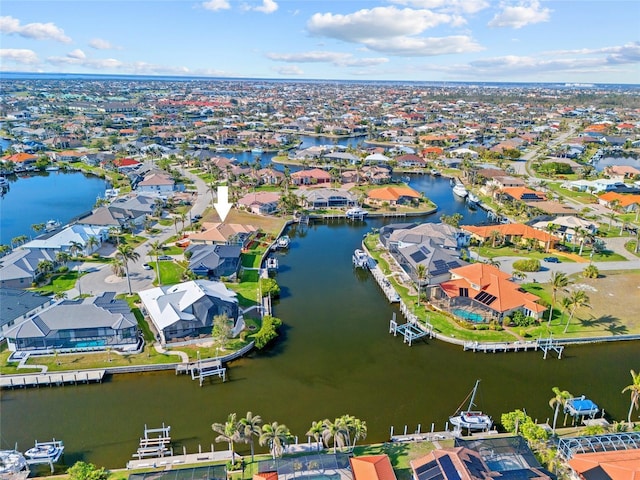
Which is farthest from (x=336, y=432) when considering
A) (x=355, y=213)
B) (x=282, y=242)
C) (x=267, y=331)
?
(x=355, y=213)

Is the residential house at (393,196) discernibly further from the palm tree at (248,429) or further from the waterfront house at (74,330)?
the palm tree at (248,429)

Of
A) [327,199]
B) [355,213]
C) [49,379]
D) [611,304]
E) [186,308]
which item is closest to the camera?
[49,379]

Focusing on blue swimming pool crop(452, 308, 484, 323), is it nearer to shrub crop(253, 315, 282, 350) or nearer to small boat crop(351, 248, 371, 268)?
small boat crop(351, 248, 371, 268)

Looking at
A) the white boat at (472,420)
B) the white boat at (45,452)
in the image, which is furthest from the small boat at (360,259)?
the white boat at (45,452)

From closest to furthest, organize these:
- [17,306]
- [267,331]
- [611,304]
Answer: [267,331], [17,306], [611,304]

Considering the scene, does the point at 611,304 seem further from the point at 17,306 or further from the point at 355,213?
the point at 17,306

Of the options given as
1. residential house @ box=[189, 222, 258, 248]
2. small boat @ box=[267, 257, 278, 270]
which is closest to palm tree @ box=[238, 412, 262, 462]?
small boat @ box=[267, 257, 278, 270]
